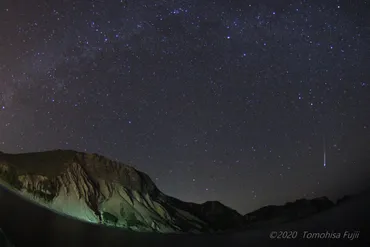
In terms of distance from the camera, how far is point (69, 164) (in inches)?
698

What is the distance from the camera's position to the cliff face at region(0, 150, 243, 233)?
1634 cm

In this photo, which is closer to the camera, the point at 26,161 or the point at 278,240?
the point at 278,240

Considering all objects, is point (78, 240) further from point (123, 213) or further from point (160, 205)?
point (160, 205)

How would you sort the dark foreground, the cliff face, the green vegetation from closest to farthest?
the dark foreground → the cliff face → the green vegetation

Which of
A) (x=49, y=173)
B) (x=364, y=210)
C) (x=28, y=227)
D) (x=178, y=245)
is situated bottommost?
(x=178, y=245)

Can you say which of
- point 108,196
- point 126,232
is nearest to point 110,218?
point 108,196

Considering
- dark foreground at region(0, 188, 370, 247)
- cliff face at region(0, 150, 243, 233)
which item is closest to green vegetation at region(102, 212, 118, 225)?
cliff face at region(0, 150, 243, 233)

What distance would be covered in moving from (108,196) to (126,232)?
34.2 ft

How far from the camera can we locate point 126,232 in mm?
10164

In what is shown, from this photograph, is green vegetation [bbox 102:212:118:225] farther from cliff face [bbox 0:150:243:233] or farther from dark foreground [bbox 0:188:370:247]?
dark foreground [bbox 0:188:370:247]

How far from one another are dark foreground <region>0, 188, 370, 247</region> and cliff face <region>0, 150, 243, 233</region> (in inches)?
246

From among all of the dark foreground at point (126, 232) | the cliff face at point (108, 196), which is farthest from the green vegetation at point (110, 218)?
the dark foreground at point (126, 232)

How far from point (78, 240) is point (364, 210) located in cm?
762

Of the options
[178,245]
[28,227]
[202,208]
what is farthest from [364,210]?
[202,208]
